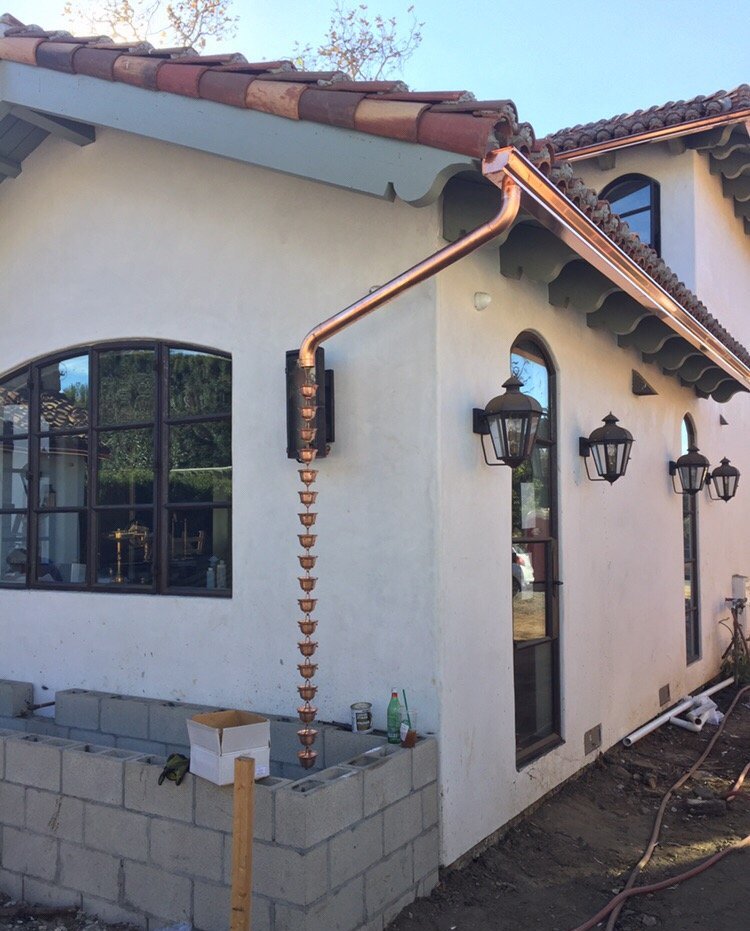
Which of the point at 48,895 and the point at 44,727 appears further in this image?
the point at 44,727

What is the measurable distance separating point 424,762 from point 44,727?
9.07 ft

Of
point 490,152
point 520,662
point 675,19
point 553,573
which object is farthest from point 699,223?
point 490,152

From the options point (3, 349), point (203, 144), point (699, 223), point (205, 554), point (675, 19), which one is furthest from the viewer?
point (675, 19)

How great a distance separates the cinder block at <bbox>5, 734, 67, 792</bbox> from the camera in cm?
433

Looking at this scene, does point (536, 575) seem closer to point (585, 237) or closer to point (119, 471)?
point (585, 237)

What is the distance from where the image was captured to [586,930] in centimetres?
399

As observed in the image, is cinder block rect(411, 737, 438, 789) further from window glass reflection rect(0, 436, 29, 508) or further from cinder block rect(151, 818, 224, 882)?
window glass reflection rect(0, 436, 29, 508)

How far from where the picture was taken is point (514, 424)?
4637 millimetres

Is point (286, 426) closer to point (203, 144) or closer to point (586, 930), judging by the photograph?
point (203, 144)

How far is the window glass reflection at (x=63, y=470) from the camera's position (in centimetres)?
604

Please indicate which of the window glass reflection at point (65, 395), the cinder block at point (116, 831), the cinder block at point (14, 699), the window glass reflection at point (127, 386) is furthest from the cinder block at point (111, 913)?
the window glass reflection at point (65, 395)

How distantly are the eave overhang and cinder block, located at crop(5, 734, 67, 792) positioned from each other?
3.08 m

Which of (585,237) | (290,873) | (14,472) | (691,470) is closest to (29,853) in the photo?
(290,873)

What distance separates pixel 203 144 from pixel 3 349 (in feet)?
8.65
